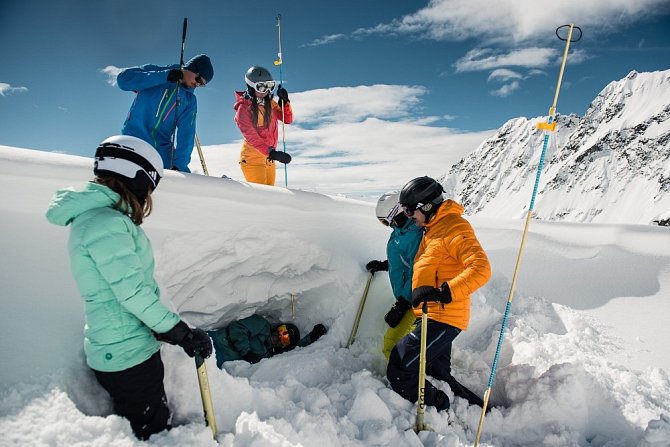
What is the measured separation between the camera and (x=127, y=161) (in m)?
2.08

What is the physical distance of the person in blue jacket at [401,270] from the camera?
389 cm

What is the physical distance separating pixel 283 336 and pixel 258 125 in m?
2.89

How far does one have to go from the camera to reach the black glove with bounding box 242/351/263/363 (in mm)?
4414

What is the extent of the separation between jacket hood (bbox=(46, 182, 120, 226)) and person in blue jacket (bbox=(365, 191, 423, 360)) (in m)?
2.66

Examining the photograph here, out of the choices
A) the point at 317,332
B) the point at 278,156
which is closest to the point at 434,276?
the point at 317,332

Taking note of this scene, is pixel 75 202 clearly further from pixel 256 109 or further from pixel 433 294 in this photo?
pixel 256 109

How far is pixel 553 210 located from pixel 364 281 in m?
150

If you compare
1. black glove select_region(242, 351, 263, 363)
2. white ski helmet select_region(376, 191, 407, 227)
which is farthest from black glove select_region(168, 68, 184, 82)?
black glove select_region(242, 351, 263, 363)

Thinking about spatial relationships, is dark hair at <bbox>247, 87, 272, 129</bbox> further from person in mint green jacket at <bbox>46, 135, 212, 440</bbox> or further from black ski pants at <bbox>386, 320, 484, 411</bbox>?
black ski pants at <bbox>386, 320, 484, 411</bbox>

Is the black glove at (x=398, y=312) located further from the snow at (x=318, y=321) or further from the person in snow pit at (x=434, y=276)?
the person in snow pit at (x=434, y=276)

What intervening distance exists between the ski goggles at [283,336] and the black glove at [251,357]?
343 mm

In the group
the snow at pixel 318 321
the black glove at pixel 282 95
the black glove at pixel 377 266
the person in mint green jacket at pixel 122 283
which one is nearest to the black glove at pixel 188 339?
the person in mint green jacket at pixel 122 283

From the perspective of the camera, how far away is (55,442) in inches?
72.7

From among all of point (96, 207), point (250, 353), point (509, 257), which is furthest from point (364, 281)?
point (96, 207)
